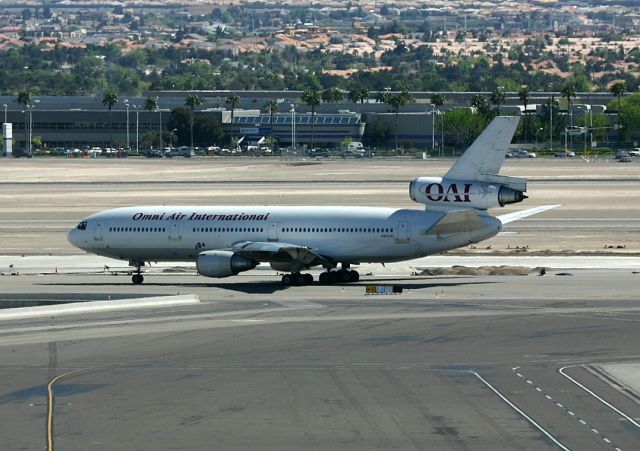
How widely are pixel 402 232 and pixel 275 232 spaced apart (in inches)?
264

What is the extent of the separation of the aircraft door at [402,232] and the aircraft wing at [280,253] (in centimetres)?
390

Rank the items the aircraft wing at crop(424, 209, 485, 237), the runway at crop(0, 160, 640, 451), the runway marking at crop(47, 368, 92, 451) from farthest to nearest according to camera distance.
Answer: the aircraft wing at crop(424, 209, 485, 237) → the runway at crop(0, 160, 640, 451) → the runway marking at crop(47, 368, 92, 451)

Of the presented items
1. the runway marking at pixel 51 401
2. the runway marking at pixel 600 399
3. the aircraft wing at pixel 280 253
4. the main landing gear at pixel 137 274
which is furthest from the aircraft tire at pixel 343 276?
the runway marking at pixel 51 401

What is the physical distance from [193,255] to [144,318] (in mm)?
15145

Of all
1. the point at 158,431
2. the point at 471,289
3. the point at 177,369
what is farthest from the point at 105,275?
the point at 158,431

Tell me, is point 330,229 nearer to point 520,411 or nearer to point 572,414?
point 520,411

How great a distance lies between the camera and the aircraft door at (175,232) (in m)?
70.8

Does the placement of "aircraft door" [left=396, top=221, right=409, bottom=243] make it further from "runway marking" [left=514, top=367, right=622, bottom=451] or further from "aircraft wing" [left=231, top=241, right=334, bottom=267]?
"runway marking" [left=514, top=367, right=622, bottom=451]

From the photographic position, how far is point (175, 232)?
A: 232 feet

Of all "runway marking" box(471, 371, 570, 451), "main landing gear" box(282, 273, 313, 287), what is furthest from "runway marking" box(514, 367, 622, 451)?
"main landing gear" box(282, 273, 313, 287)

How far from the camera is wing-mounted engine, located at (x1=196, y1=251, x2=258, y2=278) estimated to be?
66875 millimetres

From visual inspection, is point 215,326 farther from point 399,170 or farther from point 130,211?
point 399,170

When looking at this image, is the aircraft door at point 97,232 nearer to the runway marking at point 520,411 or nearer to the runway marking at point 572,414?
the runway marking at point 520,411

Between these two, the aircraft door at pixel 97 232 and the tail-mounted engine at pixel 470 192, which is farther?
the aircraft door at pixel 97 232
